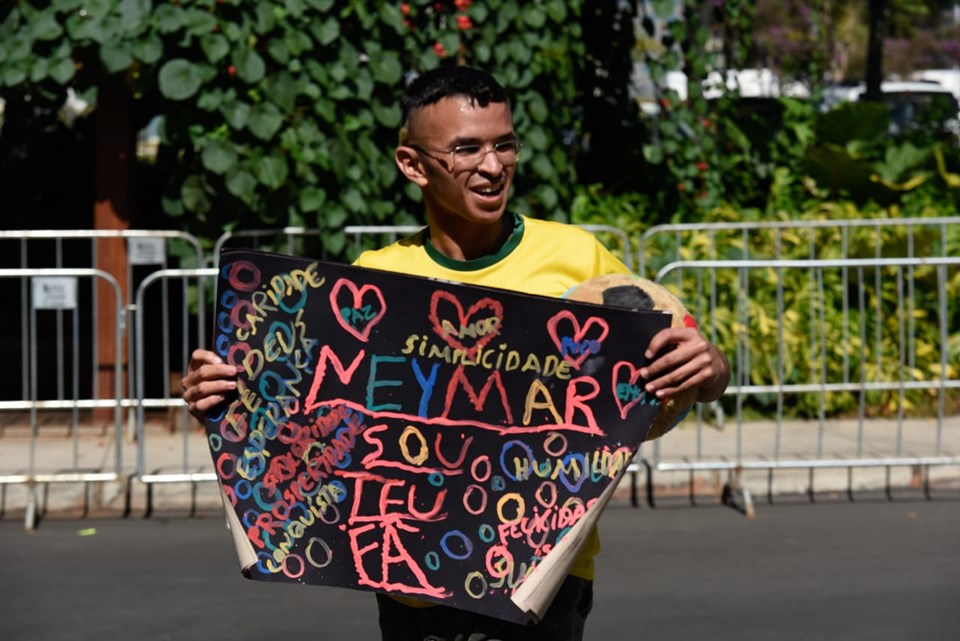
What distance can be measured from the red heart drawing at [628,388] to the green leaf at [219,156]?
6227 mm

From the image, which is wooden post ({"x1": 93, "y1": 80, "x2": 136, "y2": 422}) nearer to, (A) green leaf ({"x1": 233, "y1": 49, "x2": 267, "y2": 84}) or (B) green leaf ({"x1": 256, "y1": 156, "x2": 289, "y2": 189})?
(A) green leaf ({"x1": 233, "y1": 49, "x2": 267, "y2": 84})

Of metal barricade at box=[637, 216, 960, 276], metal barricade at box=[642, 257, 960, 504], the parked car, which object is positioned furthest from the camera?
the parked car

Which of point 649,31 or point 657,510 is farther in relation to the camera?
point 649,31

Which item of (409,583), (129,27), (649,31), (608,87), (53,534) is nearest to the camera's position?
(409,583)

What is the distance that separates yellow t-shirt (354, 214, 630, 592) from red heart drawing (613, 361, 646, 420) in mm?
254

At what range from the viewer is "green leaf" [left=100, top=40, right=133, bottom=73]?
883 centimetres

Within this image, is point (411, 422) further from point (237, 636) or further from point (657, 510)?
point (657, 510)

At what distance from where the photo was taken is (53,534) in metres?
7.52

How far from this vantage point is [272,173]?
8.97 meters

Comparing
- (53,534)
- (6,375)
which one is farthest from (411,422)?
(6,375)

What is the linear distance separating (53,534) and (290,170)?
8.54 feet

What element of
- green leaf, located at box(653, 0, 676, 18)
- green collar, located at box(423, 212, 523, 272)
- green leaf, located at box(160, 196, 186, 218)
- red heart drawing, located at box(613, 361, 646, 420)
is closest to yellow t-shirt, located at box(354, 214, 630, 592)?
green collar, located at box(423, 212, 523, 272)

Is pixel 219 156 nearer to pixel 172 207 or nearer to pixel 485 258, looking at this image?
pixel 172 207

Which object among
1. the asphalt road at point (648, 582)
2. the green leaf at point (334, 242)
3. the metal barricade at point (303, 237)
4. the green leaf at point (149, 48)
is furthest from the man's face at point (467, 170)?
the green leaf at point (149, 48)
